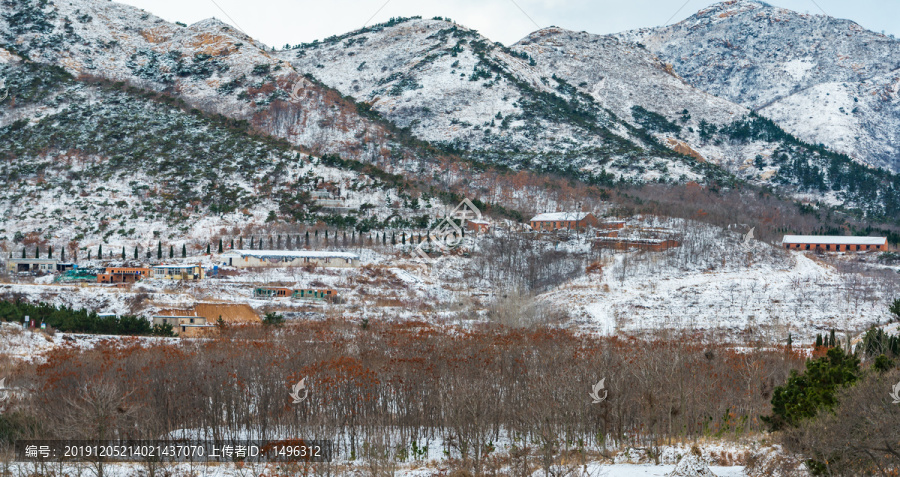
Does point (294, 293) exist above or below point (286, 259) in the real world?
below

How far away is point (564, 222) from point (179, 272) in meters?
52.8

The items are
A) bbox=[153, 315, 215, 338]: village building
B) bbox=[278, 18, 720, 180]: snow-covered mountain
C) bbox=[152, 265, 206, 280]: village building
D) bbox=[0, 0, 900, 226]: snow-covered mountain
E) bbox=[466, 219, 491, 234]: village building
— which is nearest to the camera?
bbox=[153, 315, 215, 338]: village building

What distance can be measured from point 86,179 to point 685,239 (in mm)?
88188

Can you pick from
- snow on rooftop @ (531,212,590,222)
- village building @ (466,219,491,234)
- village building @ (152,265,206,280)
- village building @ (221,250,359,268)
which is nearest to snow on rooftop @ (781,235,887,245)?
snow on rooftop @ (531,212,590,222)

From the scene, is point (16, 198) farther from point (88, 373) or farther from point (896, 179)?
point (896, 179)

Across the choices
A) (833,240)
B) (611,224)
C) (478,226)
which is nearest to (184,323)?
(478,226)

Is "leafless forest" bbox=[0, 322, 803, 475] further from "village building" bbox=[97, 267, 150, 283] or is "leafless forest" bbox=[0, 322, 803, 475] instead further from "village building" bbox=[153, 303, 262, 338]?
"village building" bbox=[97, 267, 150, 283]

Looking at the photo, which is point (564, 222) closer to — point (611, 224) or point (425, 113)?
point (611, 224)

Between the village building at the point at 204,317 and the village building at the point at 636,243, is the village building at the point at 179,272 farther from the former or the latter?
the village building at the point at 636,243

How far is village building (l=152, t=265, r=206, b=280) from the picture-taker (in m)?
80.5

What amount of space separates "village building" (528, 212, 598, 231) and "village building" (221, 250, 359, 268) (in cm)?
3068

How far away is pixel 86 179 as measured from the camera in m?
113

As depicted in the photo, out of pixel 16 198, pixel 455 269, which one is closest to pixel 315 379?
pixel 455 269

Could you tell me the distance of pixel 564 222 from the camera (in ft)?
348
